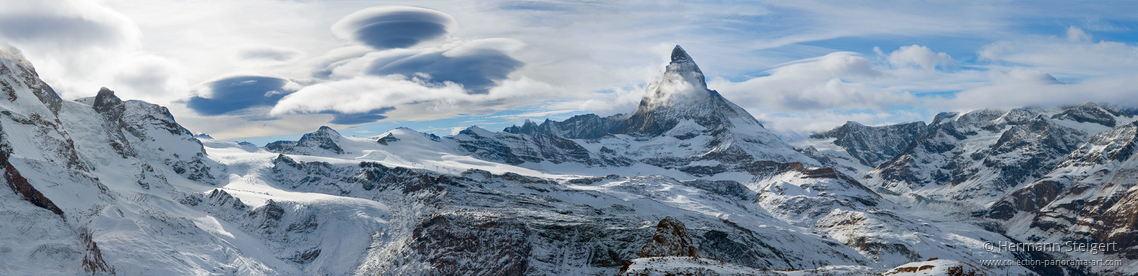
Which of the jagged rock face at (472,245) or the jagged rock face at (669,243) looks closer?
the jagged rock face at (669,243)

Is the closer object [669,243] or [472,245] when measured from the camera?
[669,243]

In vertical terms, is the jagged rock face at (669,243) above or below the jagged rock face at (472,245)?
above

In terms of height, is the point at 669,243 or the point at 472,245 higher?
the point at 669,243

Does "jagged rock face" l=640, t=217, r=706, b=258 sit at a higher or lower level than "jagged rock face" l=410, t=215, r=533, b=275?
higher

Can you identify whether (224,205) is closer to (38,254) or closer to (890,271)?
(38,254)

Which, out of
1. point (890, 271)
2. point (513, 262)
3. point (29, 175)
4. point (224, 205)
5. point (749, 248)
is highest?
point (29, 175)

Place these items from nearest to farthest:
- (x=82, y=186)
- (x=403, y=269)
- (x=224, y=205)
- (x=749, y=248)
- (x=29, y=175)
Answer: (x=29, y=175) → (x=82, y=186) → (x=403, y=269) → (x=749, y=248) → (x=224, y=205)

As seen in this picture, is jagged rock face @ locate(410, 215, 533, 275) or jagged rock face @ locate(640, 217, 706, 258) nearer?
jagged rock face @ locate(640, 217, 706, 258)

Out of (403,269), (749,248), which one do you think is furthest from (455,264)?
(749,248)
